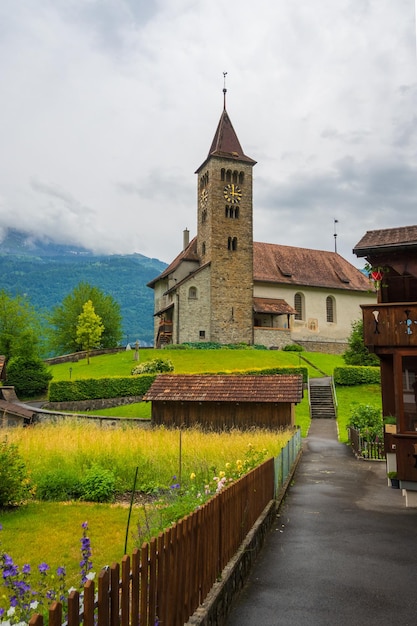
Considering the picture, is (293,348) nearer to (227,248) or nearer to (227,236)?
(227,248)

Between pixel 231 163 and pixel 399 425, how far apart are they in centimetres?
5358

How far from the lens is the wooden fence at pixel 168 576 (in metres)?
3.45

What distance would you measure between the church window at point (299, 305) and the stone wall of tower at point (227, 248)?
8991mm

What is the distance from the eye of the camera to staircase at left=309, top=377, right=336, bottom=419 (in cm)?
3500

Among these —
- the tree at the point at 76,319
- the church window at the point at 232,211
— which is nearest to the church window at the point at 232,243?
the church window at the point at 232,211

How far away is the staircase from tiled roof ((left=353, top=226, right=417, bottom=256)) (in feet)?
71.8

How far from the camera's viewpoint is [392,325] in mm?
12797

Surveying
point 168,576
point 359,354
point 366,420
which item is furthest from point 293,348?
point 168,576

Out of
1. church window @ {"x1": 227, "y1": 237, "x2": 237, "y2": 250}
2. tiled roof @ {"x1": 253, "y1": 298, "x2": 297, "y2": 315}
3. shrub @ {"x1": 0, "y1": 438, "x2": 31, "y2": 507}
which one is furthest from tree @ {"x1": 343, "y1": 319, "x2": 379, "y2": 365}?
shrub @ {"x1": 0, "y1": 438, "x2": 31, "y2": 507}

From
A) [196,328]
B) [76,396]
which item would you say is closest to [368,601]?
[76,396]

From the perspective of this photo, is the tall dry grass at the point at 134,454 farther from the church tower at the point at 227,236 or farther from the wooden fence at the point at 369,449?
the church tower at the point at 227,236

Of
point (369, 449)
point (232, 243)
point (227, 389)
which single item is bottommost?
point (369, 449)

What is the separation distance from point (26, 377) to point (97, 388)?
8.04m

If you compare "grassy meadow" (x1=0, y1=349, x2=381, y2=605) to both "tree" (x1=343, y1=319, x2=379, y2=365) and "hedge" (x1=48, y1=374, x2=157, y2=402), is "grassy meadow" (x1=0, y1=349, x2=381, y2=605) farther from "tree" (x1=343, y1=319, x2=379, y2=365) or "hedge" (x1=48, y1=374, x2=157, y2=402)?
"tree" (x1=343, y1=319, x2=379, y2=365)
